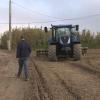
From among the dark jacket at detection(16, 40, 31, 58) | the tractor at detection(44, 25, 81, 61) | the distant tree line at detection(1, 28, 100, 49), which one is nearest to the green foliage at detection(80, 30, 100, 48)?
the distant tree line at detection(1, 28, 100, 49)

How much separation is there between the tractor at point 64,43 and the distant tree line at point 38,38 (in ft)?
76.5

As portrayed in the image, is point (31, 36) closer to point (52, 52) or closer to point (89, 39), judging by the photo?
point (89, 39)

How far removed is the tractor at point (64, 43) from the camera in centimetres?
3312

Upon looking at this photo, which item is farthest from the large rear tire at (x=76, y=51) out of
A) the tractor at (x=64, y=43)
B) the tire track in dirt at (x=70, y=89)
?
the tire track in dirt at (x=70, y=89)

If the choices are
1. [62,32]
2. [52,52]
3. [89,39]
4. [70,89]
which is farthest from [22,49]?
[89,39]

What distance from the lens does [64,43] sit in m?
33.3

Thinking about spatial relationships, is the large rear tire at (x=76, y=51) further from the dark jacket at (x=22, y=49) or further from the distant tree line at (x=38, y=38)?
the distant tree line at (x=38, y=38)

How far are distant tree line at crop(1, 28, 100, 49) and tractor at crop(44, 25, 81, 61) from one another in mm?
23328

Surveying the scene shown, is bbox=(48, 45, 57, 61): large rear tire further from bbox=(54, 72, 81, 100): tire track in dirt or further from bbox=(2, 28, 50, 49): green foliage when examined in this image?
bbox=(2, 28, 50, 49): green foliage

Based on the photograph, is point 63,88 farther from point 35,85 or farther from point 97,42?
point 97,42

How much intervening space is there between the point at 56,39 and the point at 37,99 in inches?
866

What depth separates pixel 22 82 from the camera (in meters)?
17.8

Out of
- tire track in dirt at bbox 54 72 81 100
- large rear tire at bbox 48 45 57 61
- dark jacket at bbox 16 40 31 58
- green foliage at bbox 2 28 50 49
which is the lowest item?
tire track in dirt at bbox 54 72 81 100

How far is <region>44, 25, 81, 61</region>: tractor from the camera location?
33.1 meters
